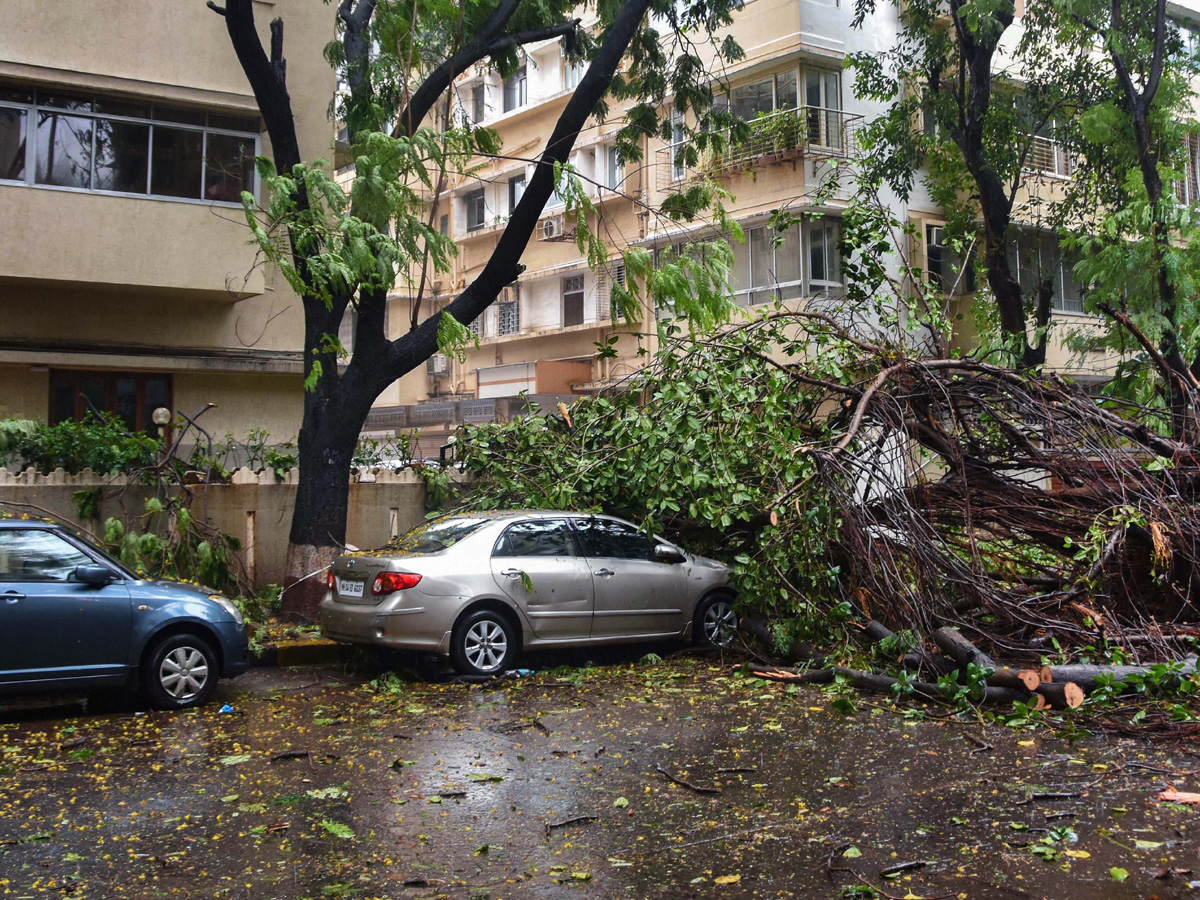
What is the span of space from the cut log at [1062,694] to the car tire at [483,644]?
15.5ft

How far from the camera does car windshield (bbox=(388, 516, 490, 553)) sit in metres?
10.5

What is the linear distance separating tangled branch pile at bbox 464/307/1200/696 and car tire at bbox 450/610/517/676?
2.06 meters

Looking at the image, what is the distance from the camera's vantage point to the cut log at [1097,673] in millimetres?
8070

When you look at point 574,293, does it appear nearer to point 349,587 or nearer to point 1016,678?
point 349,587

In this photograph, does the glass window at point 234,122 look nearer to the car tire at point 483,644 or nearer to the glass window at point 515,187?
the car tire at point 483,644

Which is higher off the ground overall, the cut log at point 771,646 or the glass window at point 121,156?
the glass window at point 121,156

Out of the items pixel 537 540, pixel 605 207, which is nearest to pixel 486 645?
pixel 537 540

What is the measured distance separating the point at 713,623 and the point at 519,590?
238cm

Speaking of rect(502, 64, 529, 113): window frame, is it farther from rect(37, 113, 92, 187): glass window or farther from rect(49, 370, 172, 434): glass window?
rect(49, 370, 172, 434): glass window

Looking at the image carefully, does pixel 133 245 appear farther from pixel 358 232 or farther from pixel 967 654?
pixel 967 654

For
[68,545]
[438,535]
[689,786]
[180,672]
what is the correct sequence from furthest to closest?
[438,535] < [180,672] < [68,545] < [689,786]

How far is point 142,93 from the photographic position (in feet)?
51.9

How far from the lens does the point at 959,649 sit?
28.4ft

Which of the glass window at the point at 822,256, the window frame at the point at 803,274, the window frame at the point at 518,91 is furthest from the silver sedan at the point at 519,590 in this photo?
the window frame at the point at 518,91
